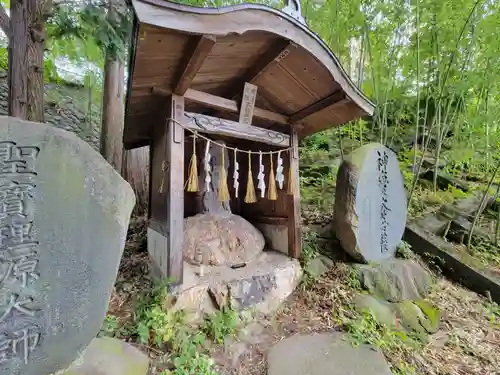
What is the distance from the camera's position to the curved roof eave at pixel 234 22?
2.22m

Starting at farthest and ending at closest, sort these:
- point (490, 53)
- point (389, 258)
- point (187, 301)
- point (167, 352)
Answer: point (490, 53) → point (389, 258) → point (187, 301) → point (167, 352)

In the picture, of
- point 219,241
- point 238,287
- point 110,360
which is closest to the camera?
point 110,360

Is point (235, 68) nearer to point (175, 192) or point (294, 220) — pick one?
point (175, 192)

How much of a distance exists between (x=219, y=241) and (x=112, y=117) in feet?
11.2

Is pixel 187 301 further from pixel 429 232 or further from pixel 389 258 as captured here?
pixel 429 232

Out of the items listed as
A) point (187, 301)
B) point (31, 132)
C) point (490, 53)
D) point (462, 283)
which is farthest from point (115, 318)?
point (490, 53)

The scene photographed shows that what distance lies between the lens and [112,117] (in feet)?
18.7

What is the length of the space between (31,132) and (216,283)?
7.29 feet

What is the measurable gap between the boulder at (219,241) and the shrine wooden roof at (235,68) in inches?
60.9

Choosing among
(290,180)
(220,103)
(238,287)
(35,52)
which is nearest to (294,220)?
(290,180)

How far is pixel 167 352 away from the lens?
2682 millimetres

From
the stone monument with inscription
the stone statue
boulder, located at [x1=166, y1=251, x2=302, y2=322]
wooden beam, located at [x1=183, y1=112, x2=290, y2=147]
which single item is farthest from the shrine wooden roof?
boulder, located at [x1=166, y1=251, x2=302, y2=322]

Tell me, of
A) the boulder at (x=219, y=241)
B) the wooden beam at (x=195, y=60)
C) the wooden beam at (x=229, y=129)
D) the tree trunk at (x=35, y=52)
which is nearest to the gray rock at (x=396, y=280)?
the boulder at (x=219, y=241)

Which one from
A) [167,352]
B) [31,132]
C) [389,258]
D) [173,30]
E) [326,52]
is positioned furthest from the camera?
[389,258]
